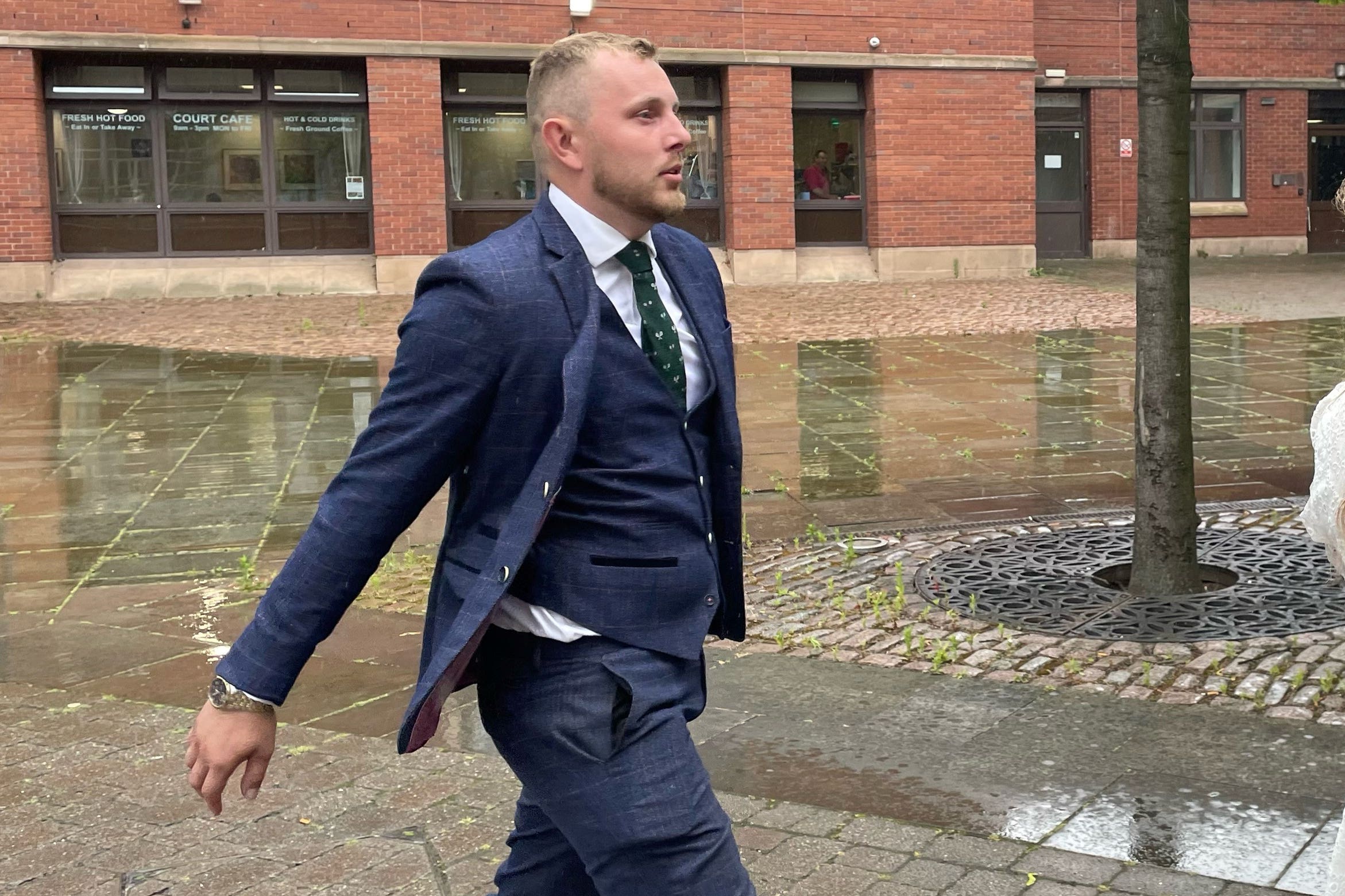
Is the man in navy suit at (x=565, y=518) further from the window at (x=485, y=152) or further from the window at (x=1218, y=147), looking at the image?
the window at (x=1218, y=147)

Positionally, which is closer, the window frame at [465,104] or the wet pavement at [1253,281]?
the wet pavement at [1253,281]

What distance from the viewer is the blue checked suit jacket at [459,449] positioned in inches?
96.3

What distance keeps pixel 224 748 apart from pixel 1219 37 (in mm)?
28478

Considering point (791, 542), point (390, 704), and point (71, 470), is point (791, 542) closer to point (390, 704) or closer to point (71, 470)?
point (390, 704)

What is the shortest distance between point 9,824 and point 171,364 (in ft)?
37.7

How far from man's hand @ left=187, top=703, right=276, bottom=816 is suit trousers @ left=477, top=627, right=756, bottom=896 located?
357 mm

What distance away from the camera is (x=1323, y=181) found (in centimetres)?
2925

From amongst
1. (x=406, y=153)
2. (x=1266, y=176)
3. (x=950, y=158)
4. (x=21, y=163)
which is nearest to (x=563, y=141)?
(x=406, y=153)

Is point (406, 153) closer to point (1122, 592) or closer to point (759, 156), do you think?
point (759, 156)

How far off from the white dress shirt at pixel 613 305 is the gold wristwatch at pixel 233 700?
38cm

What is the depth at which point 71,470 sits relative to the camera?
10062mm

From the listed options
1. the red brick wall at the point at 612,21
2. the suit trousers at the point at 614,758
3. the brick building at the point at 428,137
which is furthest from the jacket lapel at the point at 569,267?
the red brick wall at the point at 612,21

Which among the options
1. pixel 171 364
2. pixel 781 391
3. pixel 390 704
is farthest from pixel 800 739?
pixel 171 364

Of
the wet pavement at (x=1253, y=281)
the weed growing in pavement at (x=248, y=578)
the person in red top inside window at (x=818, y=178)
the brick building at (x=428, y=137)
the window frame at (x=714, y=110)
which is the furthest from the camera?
the person in red top inside window at (x=818, y=178)
